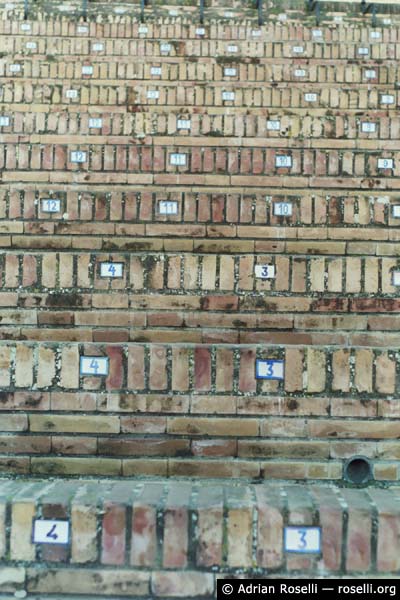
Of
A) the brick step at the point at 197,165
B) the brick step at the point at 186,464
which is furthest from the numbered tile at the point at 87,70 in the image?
the brick step at the point at 186,464

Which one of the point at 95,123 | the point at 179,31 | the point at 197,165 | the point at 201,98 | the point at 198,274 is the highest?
the point at 179,31

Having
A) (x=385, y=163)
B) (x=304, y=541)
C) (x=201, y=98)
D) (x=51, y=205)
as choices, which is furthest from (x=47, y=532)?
(x=201, y=98)

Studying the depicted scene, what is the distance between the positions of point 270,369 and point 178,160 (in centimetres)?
298

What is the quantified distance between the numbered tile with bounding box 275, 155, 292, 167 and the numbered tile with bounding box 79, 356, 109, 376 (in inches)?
123

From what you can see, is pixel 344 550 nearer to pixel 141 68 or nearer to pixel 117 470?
pixel 117 470

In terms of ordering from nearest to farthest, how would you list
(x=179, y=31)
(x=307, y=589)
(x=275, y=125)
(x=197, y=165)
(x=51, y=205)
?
1. (x=307, y=589)
2. (x=51, y=205)
3. (x=197, y=165)
4. (x=275, y=125)
5. (x=179, y=31)

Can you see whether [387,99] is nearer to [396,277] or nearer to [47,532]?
[396,277]

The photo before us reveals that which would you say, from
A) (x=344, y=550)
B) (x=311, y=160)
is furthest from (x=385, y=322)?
(x=311, y=160)

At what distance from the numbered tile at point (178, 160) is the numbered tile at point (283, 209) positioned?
1414mm

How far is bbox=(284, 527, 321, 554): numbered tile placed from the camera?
6.78ft

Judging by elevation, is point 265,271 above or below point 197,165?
below

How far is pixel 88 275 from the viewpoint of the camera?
343 centimetres

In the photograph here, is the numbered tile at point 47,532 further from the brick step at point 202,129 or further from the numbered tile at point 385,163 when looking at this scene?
the brick step at point 202,129

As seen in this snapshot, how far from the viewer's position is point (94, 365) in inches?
108
